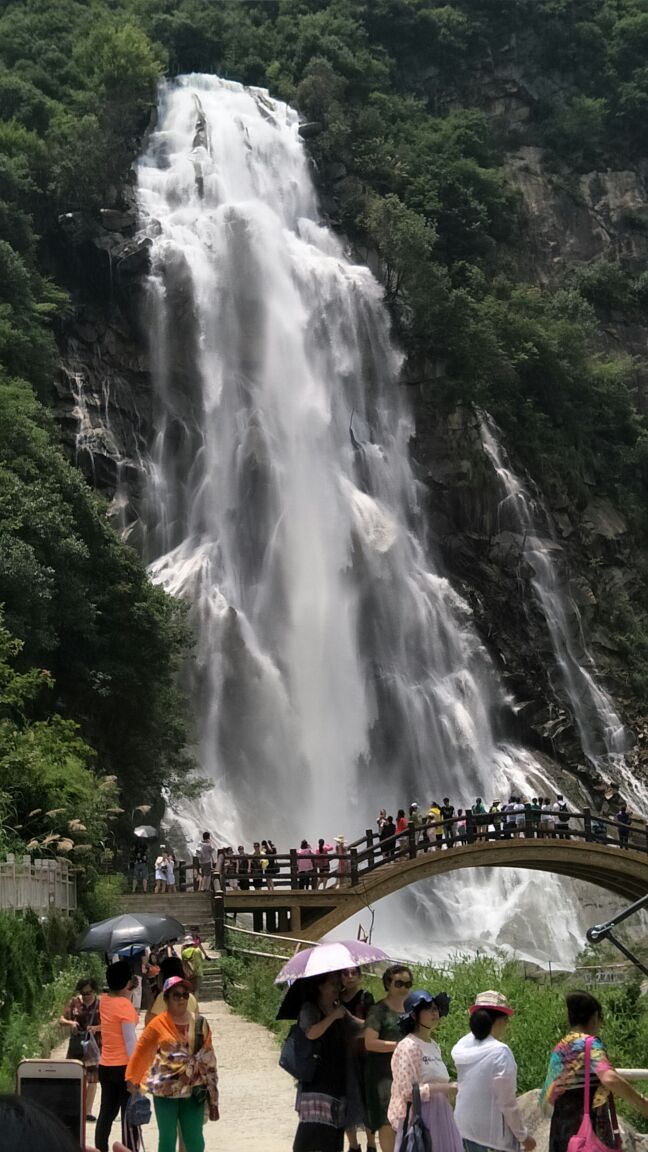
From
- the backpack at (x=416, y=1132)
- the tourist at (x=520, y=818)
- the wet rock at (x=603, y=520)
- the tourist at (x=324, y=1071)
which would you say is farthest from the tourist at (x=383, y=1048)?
the wet rock at (x=603, y=520)

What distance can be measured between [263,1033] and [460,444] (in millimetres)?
38505

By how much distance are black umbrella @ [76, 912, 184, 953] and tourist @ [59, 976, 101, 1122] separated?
3016mm

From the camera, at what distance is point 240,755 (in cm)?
4053

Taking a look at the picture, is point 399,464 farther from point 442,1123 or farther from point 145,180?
point 442,1123

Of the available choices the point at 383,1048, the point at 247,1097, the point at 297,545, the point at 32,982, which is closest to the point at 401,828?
the point at 32,982

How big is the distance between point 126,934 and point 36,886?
6.16 meters

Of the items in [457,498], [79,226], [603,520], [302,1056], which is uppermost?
[79,226]

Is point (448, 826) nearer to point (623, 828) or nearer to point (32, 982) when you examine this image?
point (623, 828)

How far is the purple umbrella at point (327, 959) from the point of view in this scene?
26.5 feet

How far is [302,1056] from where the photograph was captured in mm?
8094

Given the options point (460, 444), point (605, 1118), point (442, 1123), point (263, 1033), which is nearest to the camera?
point (605, 1118)

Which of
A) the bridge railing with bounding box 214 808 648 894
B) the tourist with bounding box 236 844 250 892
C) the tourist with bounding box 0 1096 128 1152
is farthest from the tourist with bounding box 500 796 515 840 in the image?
the tourist with bounding box 0 1096 128 1152

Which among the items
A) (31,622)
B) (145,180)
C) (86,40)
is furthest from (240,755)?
(86,40)

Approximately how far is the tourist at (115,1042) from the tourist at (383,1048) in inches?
77.8
